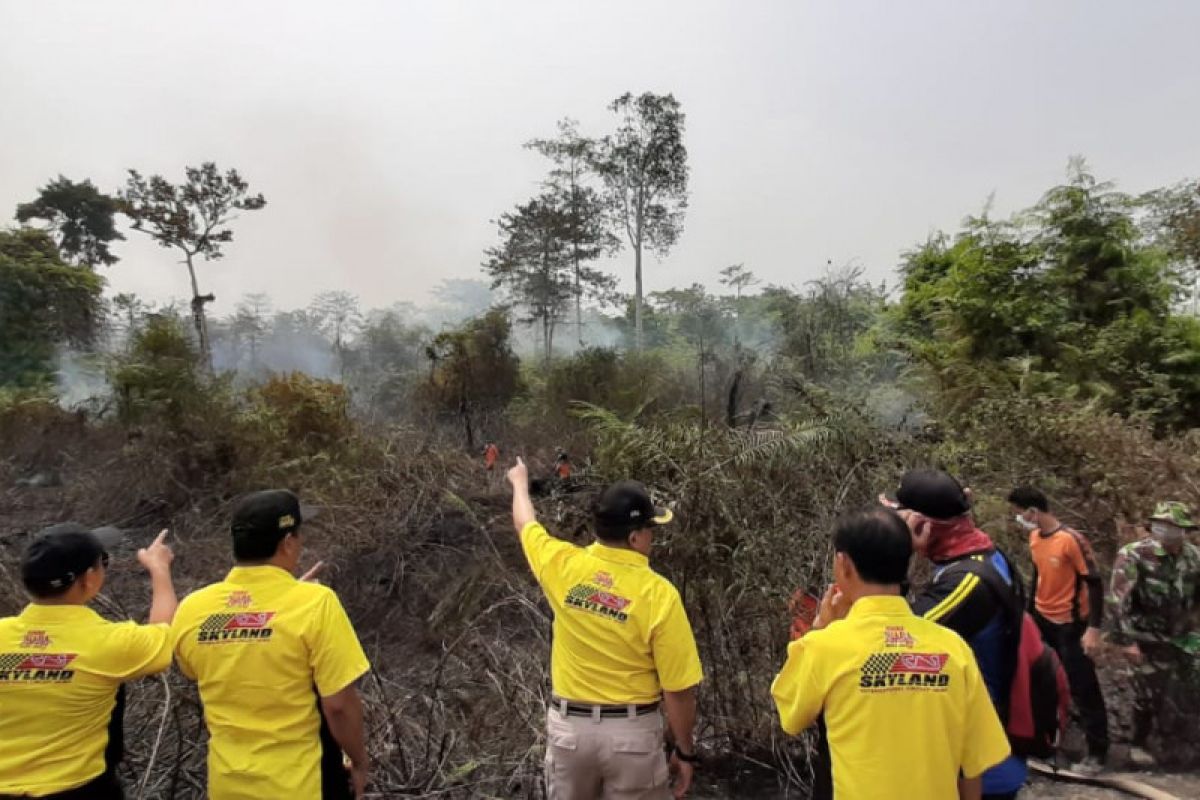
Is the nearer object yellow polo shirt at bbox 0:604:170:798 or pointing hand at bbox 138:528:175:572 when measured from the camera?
yellow polo shirt at bbox 0:604:170:798

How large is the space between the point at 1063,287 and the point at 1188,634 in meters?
7.77

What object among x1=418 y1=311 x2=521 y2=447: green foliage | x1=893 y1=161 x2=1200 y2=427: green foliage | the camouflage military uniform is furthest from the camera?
x1=418 y1=311 x2=521 y2=447: green foliage

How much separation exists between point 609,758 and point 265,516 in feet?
4.51

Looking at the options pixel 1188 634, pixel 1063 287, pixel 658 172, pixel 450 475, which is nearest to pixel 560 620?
pixel 1188 634

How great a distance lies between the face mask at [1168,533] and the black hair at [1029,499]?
1.77 feet

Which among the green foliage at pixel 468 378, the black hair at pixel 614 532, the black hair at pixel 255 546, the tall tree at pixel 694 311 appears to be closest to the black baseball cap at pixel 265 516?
the black hair at pixel 255 546

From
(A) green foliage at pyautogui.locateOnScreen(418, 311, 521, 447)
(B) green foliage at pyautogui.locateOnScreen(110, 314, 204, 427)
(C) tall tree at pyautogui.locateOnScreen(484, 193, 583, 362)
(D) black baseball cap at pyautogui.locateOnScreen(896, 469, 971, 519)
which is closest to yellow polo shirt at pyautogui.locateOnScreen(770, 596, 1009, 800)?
(D) black baseball cap at pyautogui.locateOnScreen(896, 469, 971, 519)

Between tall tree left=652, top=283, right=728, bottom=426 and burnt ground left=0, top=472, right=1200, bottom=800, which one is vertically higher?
tall tree left=652, top=283, right=728, bottom=426

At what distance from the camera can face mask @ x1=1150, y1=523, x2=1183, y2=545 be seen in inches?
152

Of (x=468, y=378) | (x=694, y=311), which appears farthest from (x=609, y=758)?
(x=694, y=311)

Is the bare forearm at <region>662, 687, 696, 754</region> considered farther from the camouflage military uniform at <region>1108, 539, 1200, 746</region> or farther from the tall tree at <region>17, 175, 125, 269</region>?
the tall tree at <region>17, 175, 125, 269</region>

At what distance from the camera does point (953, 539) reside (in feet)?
7.12

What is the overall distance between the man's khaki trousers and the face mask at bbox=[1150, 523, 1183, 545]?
3366 mm

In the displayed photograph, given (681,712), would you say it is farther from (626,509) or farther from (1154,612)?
(1154,612)
